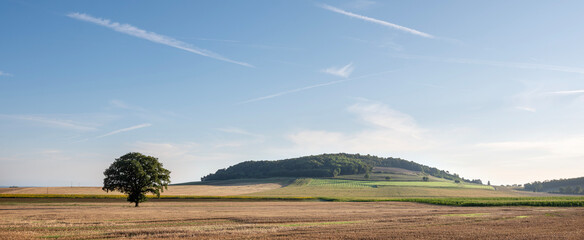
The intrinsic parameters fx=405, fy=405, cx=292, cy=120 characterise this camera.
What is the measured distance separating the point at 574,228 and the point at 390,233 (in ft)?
57.3

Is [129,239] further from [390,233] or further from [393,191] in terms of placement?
[393,191]

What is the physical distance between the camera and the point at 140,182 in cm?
6919

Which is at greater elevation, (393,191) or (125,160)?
(125,160)

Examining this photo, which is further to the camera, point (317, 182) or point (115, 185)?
point (317, 182)

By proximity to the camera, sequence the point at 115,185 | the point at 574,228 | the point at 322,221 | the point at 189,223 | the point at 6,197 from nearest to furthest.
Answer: the point at 574,228 → the point at 189,223 → the point at 322,221 → the point at 115,185 → the point at 6,197

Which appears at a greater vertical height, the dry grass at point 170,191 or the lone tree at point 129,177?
the lone tree at point 129,177

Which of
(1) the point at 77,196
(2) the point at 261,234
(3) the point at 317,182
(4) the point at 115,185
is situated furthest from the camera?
(3) the point at 317,182

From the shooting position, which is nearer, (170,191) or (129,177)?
(129,177)

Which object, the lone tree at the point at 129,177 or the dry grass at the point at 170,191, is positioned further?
the dry grass at the point at 170,191

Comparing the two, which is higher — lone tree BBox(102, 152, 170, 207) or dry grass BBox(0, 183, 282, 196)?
lone tree BBox(102, 152, 170, 207)

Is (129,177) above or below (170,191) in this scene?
above

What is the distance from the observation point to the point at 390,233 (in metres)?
30.8

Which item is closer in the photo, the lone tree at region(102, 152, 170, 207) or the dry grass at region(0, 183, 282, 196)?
the lone tree at region(102, 152, 170, 207)

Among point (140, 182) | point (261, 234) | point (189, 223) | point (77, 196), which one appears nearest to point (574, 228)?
point (261, 234)
